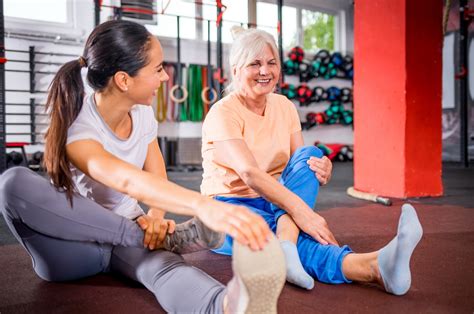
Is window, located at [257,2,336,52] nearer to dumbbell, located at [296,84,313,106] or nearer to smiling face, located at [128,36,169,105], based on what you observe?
dumbbell, located at [296,84,313,106]

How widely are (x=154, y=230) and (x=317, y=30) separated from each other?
7.43 meters

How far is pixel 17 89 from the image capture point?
5.35m

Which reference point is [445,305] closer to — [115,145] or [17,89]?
[115,145]

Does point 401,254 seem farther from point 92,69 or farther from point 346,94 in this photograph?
point 346,94

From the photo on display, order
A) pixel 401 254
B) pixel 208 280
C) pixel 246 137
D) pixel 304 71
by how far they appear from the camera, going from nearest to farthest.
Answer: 1. pixel 208 280
2. pixel 401 254
3. pixel 246 137
4. pixel 304 71

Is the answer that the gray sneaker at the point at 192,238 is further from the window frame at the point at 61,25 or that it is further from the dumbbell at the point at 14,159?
the window frame at the point at 61,25

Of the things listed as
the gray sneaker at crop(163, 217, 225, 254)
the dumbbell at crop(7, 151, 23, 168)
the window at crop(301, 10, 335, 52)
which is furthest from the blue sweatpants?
the window at crop(301, 10, 335, 52)

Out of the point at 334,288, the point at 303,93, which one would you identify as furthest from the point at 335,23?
the point at 334,288

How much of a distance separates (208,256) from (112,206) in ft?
1.61

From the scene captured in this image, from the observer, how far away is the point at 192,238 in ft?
3.63

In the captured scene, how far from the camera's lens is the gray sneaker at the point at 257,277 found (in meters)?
0.71

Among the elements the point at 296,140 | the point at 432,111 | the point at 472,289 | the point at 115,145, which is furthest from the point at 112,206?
the point at 432,111

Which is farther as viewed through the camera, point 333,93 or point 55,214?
point 333,93

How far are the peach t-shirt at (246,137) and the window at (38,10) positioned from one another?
484 centimetres
